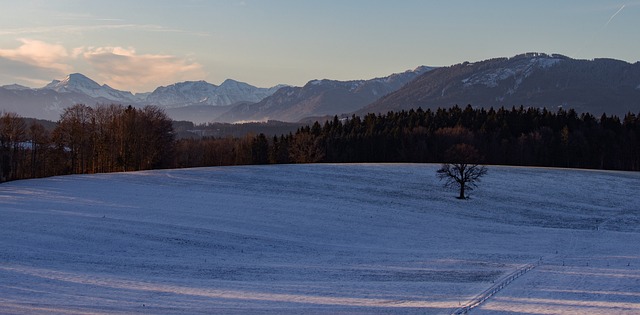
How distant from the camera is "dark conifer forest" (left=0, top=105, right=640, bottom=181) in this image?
11082cm

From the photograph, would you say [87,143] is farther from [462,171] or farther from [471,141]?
[471,141]

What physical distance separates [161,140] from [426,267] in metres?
88.5

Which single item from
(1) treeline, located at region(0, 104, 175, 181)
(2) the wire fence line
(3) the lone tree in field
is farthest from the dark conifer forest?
(2) the wire fence line

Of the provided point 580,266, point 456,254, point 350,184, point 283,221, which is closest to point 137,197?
point 283,221

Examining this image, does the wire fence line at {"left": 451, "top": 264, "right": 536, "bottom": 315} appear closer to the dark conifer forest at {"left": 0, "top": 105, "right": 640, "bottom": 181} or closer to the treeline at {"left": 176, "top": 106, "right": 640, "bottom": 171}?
the dark conifer forest at {"left": 0, "top": 105, "right": 640, "bottom": 181}

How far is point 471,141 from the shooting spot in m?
133

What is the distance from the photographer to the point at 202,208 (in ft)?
190

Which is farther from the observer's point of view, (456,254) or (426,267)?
(456,254)

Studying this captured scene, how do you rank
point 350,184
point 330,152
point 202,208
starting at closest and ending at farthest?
point 202,208
point 350,184
point 330,152

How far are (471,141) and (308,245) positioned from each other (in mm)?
94037

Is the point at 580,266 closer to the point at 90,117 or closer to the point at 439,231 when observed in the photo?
the point at 439,231

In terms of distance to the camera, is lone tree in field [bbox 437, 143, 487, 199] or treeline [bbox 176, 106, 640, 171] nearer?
lone tree in field [bbox 437, 143, 487, 199]

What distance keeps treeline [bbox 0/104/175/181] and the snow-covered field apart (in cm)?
3102

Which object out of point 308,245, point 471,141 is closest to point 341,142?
point 471,141
